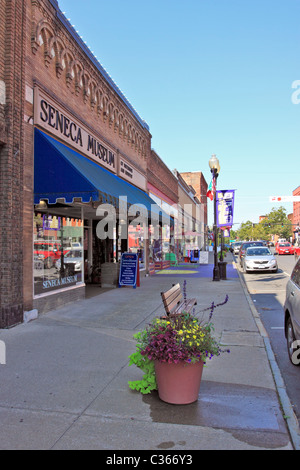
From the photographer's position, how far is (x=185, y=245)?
108ft

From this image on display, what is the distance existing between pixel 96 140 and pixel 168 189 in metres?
13.1

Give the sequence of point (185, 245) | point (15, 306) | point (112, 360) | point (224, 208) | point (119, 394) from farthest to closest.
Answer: point (185, 245) < point (224, 208) < point (15, 306) < point (112, 360) < point (119, 394)

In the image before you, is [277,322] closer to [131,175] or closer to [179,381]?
[179,381]

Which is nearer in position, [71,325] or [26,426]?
[26,426]

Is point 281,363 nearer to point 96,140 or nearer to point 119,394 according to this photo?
point 119,394

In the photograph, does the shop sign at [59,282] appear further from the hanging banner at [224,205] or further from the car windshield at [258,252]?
the car windshield at [258,252]

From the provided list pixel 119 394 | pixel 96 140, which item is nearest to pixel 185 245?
pixel 96 140

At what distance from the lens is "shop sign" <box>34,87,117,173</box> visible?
804 centimetres

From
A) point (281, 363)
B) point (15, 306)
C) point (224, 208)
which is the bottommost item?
point (281, 363)

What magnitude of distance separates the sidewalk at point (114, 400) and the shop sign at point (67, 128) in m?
4.51

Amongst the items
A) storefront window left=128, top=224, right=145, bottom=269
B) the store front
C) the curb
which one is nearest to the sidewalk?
the curb

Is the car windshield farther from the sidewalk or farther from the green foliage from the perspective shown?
the green foliage
